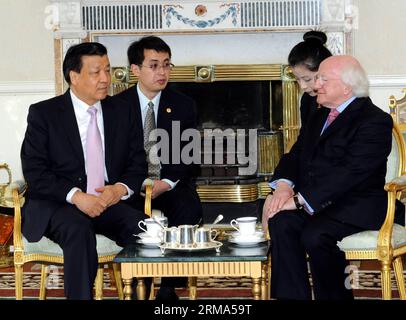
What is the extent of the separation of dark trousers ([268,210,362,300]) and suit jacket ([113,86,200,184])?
886 mm

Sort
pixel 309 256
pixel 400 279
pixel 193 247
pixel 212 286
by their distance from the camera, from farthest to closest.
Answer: pixel 212 286 < pixel 400 279 < pixel 309 256 < pixel 193 247

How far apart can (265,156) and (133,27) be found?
1343 millimetres

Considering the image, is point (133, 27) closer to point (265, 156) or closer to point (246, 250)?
point (265, 156)

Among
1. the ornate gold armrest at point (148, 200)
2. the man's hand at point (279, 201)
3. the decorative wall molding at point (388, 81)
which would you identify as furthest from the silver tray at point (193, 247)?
the decorative wall molding at point (388, 81)

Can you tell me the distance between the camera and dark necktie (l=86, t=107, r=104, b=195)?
4.32 m

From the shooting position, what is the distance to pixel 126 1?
631 cm

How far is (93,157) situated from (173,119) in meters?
0.68

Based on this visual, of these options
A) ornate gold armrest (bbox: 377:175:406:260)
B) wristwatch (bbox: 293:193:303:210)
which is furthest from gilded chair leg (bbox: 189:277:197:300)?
ornate gold armrest (bbox: 377:175:406:260)

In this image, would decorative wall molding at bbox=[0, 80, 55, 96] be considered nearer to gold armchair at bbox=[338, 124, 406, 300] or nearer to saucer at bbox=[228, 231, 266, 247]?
saucer at bbox=[228, 231, 266, 247]

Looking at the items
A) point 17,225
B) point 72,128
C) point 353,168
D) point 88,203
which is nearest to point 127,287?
point 88,203

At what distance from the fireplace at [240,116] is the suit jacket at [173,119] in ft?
5.14

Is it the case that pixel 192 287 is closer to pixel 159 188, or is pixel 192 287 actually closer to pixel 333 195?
pixel 159 188

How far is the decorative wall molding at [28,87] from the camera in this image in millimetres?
6512

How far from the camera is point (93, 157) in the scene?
433cm
